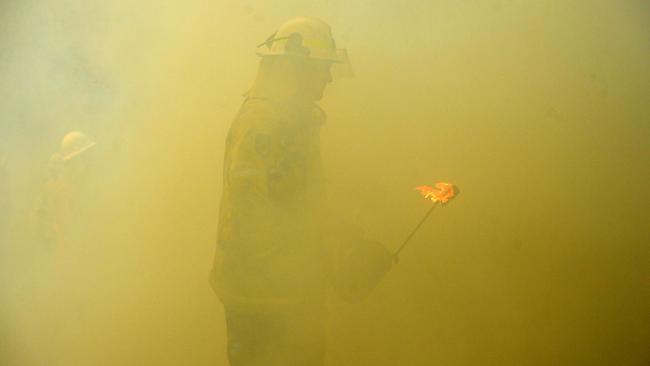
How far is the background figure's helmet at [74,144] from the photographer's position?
175cm

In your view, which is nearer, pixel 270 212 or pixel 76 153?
pixel 270 212

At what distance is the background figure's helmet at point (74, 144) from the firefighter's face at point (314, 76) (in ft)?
2.72

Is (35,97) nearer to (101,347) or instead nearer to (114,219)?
(114,219)

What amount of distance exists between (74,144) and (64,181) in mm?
145

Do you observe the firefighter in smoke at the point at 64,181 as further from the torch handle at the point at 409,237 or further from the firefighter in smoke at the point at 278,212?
the torch handle at the point at 409,237

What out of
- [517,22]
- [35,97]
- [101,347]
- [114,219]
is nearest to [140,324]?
[101,347]

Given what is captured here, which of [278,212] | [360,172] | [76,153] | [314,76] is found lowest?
[278,212]

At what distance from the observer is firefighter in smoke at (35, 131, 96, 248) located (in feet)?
5.74

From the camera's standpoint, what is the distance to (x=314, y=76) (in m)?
1.72

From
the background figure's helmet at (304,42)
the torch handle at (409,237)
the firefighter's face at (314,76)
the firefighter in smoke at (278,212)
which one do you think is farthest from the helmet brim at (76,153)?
the torch handle at (409,237)

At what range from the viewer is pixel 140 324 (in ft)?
5.64

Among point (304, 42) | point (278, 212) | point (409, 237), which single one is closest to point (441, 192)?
point (409, 237)

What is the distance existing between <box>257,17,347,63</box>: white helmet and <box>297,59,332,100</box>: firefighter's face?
0.02 meters

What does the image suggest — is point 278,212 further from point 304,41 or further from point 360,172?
point 304,41
